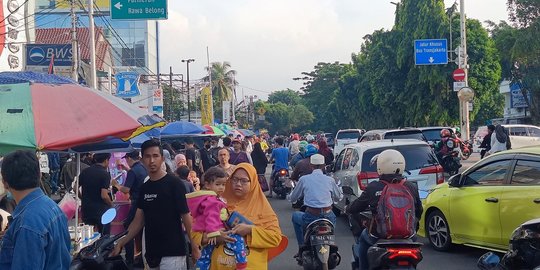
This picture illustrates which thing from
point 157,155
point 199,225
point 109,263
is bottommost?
point 109,263

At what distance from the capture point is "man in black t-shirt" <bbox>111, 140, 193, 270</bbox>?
229 inches

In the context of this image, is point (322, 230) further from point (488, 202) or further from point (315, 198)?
point (488, 202)

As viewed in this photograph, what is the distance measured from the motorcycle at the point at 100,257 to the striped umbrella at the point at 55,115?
83cm

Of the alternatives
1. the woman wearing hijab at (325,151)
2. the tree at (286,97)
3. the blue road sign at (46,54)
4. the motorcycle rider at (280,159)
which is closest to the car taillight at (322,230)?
the woman wearing hijab at (325,151)

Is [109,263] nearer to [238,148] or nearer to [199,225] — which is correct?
[199,225]

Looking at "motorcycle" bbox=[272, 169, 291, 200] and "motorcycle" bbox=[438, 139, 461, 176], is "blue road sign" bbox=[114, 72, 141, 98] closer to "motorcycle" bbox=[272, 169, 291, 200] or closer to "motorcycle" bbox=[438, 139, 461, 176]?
"motorcycle" bbox=[272, 169, 291, 200]

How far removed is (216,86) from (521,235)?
78341 mm

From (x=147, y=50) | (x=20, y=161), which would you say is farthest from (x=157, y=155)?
(x=147, y=50)

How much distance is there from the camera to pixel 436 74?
3994cm

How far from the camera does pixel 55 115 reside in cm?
559

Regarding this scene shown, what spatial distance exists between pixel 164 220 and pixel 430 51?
2884 centimetres

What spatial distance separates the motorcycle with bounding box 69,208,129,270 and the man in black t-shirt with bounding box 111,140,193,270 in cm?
31

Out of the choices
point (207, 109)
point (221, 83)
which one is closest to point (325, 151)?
point (207, 109)

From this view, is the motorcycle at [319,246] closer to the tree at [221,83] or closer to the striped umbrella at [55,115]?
the striped umbrella at [55,115]
